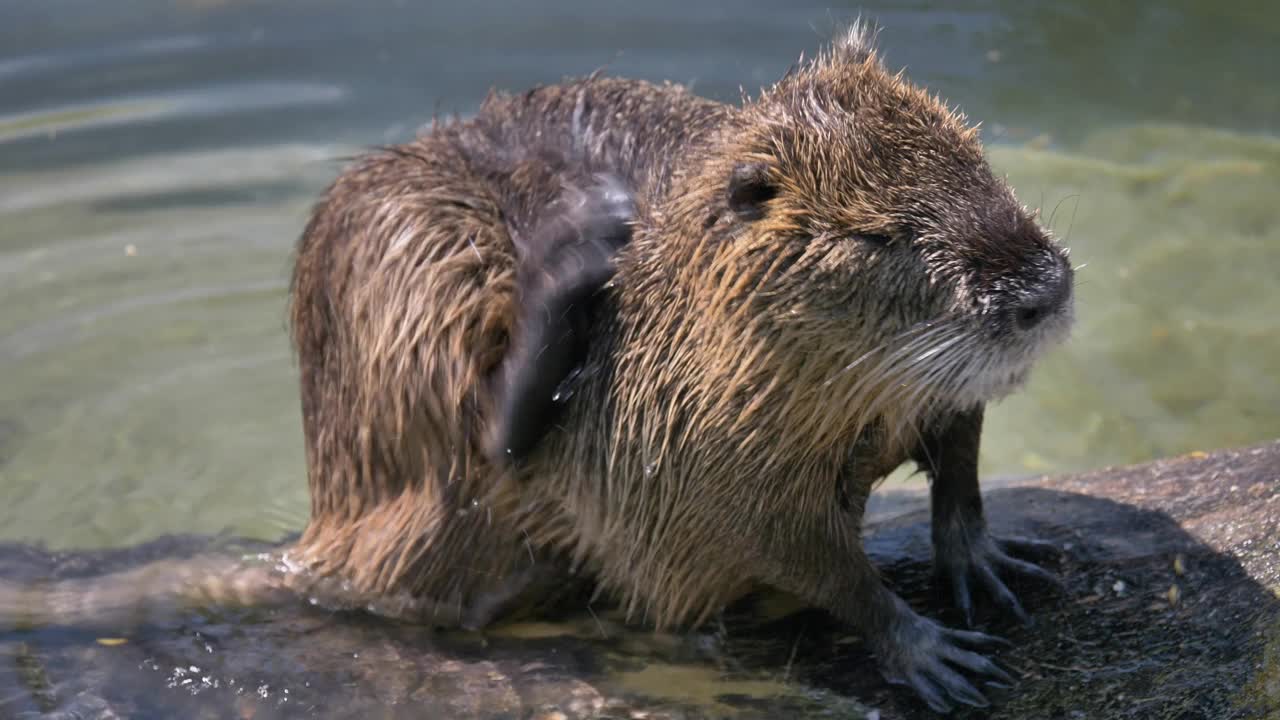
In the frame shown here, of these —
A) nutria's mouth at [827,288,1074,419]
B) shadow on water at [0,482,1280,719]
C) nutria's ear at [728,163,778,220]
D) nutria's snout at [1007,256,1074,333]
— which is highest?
nutria's ear at [728,163,778,220]

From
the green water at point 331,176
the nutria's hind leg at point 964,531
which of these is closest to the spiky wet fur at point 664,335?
the nutria's hind leg at point 964,531

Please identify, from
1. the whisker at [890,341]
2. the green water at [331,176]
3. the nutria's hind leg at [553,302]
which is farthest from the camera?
the green water at [331,176]

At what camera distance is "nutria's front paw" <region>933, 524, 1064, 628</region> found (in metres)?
3.45

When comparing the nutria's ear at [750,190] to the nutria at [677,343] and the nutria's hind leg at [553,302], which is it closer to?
the nutria at [677,343]

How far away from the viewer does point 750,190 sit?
3197mm

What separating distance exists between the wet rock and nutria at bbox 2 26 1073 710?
11 centimetres

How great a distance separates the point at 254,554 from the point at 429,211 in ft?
4.48

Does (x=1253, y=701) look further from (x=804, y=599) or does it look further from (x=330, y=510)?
(x=330, y=510)

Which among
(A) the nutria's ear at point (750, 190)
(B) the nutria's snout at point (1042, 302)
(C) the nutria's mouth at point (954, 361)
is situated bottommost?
→ (C) the nutria's mouth at point (954, 361)

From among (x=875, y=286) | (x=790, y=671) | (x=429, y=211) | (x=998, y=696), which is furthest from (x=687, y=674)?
(x=429, y=211)

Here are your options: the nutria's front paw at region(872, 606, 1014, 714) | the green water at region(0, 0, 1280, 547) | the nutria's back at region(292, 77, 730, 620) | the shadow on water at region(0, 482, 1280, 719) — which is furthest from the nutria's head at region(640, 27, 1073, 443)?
the green water at region(0, 0, 1280, 547)

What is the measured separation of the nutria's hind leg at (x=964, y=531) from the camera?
3457 millimetres

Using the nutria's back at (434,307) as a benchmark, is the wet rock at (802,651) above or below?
below

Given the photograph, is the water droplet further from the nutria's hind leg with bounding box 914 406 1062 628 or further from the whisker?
the nutria's hind leg with bounding box 914 406 1062 628
